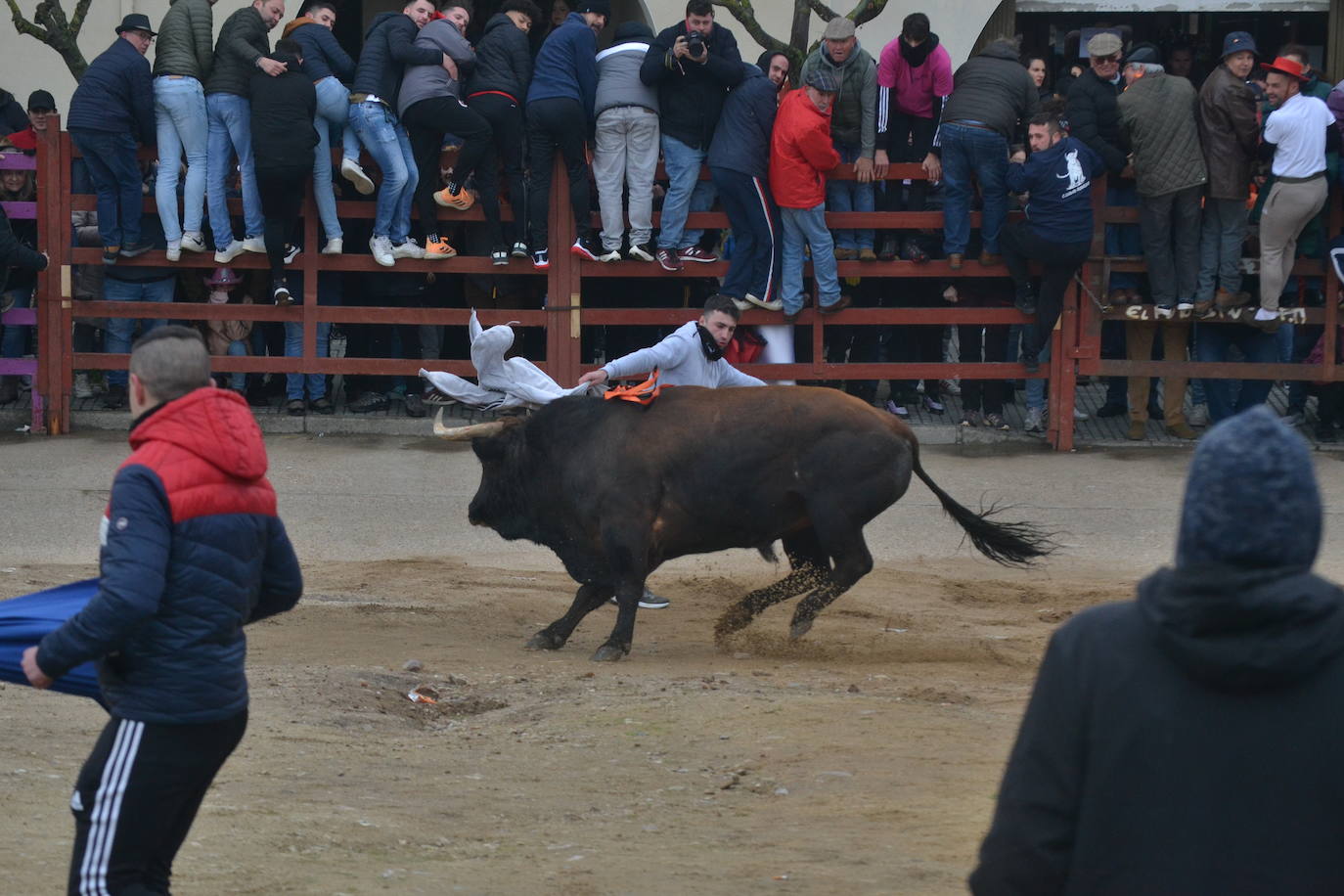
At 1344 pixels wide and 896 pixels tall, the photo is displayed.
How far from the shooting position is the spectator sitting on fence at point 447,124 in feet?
38.8

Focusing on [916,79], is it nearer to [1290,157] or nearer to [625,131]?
[625,131]

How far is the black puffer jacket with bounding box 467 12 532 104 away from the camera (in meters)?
12.0

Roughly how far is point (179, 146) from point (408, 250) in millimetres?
1681

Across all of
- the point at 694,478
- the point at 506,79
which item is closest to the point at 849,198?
the point at 506,79

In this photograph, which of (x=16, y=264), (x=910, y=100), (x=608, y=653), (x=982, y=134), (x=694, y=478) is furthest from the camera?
(x=910, y=100)

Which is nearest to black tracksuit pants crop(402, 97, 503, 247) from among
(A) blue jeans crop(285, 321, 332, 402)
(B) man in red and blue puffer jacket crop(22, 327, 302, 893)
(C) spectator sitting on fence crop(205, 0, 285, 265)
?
(C) spectator sitting on fence crop(205, 0, 285, 265)

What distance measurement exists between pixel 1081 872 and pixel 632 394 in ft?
Answer: 19.5

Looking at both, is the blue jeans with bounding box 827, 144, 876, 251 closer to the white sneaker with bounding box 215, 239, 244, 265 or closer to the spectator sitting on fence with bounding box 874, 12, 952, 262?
the spectator sitting on fence with bounding box 874, 12, 952, 262

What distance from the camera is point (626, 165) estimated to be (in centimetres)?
1223

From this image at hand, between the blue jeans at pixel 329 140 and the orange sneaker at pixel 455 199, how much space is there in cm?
63

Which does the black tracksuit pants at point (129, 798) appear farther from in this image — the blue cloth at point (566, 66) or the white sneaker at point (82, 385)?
Answer: the white sneaker at point (82, 385)

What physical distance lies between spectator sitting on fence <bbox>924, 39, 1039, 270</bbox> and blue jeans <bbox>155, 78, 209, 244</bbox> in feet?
16.2

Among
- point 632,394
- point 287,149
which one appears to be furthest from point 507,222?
point 632,394

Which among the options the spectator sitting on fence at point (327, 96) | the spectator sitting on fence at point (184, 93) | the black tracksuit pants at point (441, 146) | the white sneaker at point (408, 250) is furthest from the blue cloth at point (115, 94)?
the white sneaker at point (408, 250)
